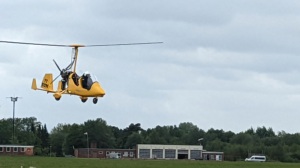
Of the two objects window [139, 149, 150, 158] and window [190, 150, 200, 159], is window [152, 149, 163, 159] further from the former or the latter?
window [190, 150, 200, 159]

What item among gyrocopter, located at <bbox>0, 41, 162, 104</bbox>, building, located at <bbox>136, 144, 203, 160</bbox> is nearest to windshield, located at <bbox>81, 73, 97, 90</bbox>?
gyrocopter, located at <bbox>0, 41, 162, 104</bbox>

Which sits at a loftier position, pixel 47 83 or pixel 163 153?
pixel 47 83

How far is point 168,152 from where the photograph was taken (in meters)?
178

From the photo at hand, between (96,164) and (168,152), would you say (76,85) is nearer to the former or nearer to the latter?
(96,164)

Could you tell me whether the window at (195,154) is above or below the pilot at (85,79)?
below

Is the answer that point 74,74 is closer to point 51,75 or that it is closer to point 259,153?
point 51,75

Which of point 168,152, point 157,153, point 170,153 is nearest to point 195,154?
point 170,153

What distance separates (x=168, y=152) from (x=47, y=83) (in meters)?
126

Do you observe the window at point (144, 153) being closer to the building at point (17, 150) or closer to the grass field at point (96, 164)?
the building at point (17, 150)

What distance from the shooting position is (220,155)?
17950cm

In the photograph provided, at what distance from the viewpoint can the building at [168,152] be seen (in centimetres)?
17650

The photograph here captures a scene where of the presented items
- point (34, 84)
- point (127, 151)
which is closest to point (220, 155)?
point (127, 151)

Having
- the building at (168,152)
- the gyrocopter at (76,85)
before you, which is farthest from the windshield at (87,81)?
the building at (168,152)

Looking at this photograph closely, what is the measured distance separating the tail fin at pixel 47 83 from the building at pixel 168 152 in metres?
122
